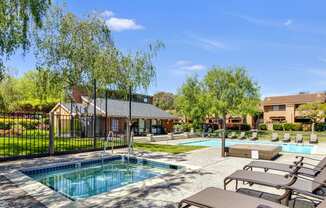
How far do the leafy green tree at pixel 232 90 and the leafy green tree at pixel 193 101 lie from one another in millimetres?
1142

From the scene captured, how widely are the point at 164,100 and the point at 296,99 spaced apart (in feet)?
99.3

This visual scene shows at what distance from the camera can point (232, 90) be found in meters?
33.3

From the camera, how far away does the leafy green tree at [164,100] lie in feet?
209

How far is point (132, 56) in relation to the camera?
618 inches

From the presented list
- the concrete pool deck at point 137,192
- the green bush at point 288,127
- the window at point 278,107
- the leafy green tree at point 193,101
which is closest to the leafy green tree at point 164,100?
the window at point 278,107

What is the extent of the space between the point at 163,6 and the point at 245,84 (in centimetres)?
2126

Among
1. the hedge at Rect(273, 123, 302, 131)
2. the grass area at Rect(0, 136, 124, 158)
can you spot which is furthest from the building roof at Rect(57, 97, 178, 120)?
the hedge at Rect(273, 123, 302, 131)

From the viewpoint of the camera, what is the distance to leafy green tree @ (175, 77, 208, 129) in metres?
32.3

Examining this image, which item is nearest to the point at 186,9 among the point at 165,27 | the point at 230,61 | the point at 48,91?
the point at 165,27

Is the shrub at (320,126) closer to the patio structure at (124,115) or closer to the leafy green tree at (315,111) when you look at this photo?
the leafy green tree at (315,111)

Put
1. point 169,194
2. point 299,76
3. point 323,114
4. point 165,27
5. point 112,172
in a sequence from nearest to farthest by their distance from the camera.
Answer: point 169,194, point 112,172, point 165,27, point 323,114, point 299,76

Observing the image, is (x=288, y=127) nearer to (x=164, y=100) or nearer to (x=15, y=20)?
(x=164, y=100)

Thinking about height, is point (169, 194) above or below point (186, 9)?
below

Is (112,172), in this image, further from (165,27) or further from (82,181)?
(165,27)
